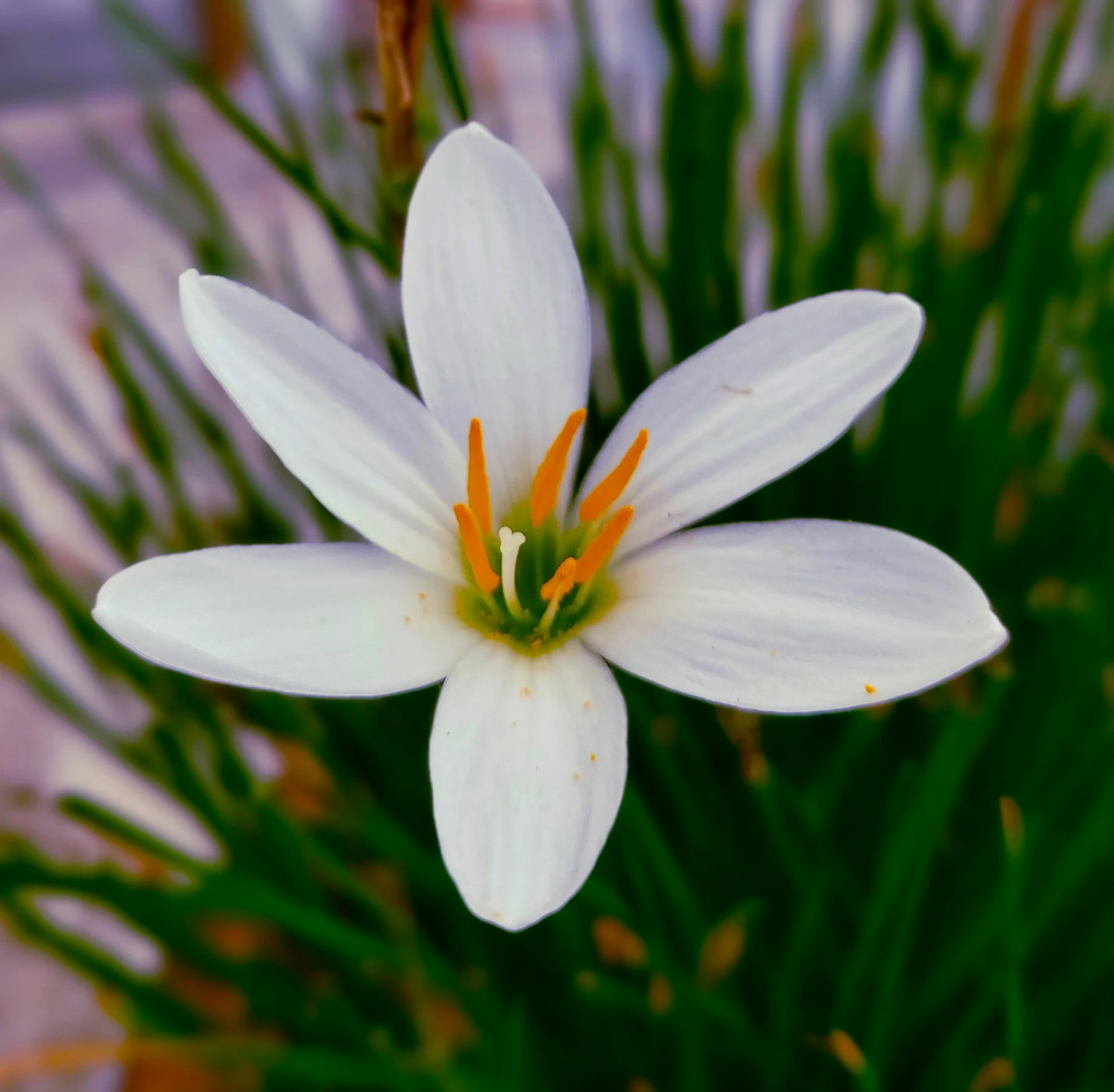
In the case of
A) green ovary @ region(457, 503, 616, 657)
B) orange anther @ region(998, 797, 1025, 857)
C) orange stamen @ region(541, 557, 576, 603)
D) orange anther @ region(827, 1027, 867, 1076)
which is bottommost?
orange anther @ region(827, 1027, 867, 1076)

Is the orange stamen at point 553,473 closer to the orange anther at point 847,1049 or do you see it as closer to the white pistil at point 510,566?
the white pistil at point 510,566

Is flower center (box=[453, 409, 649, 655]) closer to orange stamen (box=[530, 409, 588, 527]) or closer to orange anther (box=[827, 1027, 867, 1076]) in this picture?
orange stamen (box=[530, 409, 588, 527])

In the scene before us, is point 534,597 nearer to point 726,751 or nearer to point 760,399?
point 760,399

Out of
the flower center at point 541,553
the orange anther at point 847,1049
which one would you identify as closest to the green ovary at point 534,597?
the flower center at point 541,553

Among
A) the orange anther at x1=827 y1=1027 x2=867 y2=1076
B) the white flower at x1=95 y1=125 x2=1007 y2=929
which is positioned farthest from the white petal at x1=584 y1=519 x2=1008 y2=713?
the orange anther at x1=827 y1=1027 x2=867 y2=1076

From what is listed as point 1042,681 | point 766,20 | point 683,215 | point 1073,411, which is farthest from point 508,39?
point 1042,681

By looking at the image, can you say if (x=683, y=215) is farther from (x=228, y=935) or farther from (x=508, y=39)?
(x=508, y=39)

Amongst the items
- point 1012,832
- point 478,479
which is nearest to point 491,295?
point 478,479

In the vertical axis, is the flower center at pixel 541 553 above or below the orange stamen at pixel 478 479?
below
